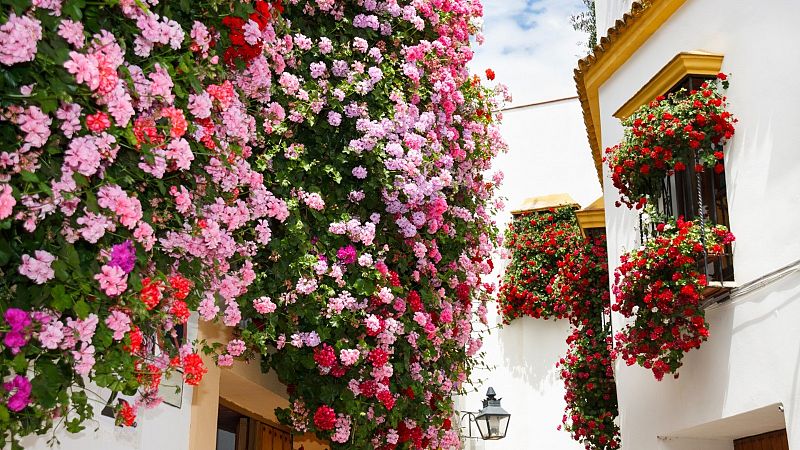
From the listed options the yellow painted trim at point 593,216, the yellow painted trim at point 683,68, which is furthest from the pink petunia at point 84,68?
the yellow painted trim at point 593,216

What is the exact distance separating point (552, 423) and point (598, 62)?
667 centimetres

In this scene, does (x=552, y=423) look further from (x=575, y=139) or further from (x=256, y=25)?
(x=256, y=25)

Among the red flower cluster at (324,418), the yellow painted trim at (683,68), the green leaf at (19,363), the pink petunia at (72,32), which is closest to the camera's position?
the green leaf at (19,363)

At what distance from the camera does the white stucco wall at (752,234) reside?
20.8 ft

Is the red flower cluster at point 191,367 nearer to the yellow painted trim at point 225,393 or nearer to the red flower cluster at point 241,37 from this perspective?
the red flower cluster at point 241,37

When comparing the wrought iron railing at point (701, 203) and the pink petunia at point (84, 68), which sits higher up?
the wrought iron railing at point (701, 203)

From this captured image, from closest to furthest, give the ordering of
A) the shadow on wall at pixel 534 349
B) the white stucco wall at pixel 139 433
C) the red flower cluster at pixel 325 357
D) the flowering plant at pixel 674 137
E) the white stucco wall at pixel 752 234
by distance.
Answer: the white stucco wall at pixel 139 433 < the white stucco wall at pixel 752 234 < the red flower cluster at pixel 325 357 < the flowering plant at pixel 674 137 < the shadow on wall at pixel 534 349

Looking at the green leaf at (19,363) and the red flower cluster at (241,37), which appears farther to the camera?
the red flower cluster at (241,37)

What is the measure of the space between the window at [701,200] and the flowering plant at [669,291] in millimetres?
164

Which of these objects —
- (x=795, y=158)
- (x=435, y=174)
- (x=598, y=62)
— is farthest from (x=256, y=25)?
(x=598, y=62)

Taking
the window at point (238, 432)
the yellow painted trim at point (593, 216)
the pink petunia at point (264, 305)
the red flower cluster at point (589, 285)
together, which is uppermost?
the yellow painted trim at point (593, 216)

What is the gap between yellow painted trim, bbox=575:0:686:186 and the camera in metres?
8.41

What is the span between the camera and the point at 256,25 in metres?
4.75

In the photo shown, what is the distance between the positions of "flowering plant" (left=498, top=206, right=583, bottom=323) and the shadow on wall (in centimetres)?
22
